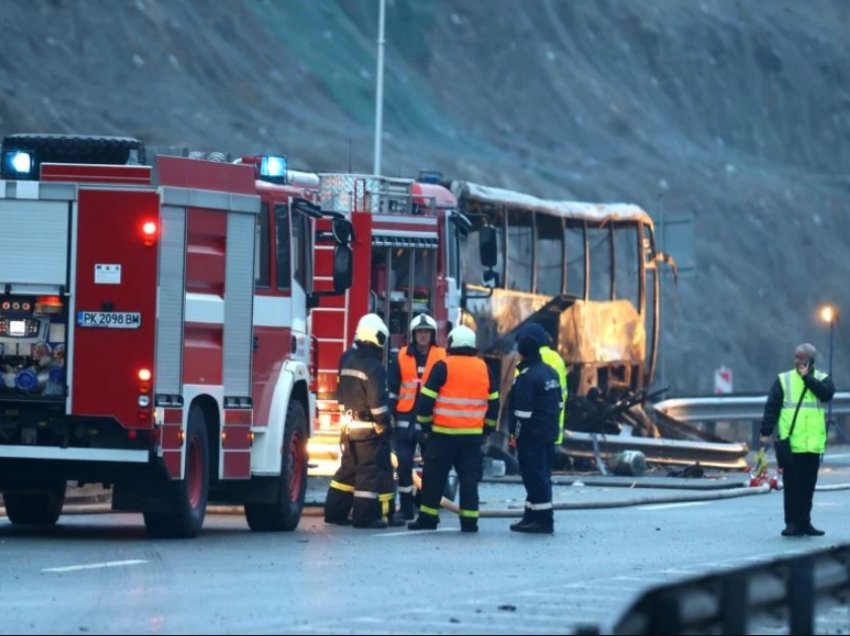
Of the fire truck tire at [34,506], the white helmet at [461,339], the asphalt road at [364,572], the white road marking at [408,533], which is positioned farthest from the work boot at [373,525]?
the fire truck tire at [34,506]

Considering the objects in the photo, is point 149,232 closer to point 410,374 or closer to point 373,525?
point 410,374

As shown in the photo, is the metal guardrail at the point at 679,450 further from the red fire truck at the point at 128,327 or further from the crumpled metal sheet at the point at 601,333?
the red fire truck at the point at 128,327

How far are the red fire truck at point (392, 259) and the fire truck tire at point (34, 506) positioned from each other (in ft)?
14.3

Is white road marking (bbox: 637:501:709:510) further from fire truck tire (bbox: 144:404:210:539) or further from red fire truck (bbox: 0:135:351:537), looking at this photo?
fire truck tire (bbox: 144:404:210:539)

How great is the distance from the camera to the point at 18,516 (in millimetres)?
18000

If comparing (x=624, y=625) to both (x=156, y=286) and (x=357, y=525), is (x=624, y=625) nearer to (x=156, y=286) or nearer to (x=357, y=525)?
(x=156, y=286)

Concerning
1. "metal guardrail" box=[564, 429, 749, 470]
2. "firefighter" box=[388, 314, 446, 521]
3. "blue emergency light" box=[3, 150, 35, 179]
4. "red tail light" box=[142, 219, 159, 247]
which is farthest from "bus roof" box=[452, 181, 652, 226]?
"red tail light" box=[142, 219, 159, 247]

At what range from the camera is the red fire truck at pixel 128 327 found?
15.9m

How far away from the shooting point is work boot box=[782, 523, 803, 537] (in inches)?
689

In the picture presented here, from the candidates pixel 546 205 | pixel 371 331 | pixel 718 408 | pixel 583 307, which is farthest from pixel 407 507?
pixel 718 408

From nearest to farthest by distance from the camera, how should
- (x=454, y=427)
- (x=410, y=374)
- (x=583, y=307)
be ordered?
1. (x=454, y=427)
2. (x=410, y=374)
3. (x=583, y=307)

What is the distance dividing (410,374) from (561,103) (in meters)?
54.9

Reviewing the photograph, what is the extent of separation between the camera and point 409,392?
18.2 metres

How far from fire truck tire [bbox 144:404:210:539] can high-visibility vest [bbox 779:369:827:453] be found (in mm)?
4932
